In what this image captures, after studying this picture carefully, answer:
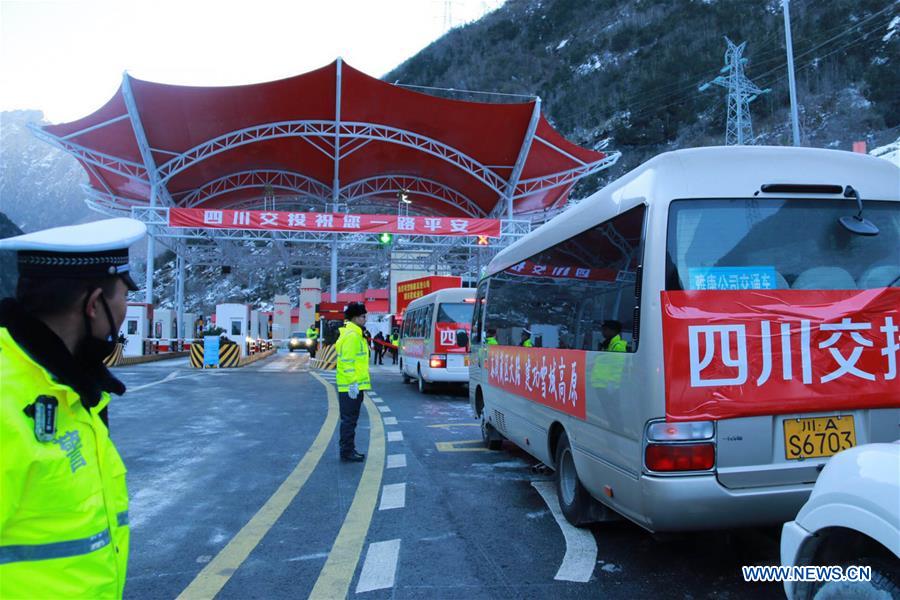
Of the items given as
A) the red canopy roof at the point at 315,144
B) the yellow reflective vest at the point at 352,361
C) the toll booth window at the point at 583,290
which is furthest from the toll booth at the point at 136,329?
the toll booth window at the point at 583,290

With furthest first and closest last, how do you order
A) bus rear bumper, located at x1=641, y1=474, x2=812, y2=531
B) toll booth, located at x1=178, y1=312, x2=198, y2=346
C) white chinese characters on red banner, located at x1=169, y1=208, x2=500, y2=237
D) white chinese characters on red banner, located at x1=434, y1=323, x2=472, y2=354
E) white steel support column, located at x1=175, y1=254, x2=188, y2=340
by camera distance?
toll booth, located at x1=178, y1=312, x2=198, y2=346 → white steel support column, located at x1=175, y1=254, x2=188, y2=340 → white chinese characters on red banner, located at x1=169, y1=208, x2=500, y2=237 → white chinese characters on red banner, located at x1=434, y1=323, x2=472, y2=354 → bus rear bumper, located at x1=641, y1=474, x2=812, y2=531

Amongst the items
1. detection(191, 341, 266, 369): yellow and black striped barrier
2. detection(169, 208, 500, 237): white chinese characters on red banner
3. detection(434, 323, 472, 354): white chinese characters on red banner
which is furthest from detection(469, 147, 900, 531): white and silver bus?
detection(169, 208, 500, 237): white chinese characters on red banner

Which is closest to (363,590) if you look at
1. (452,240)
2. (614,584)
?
(614,584)

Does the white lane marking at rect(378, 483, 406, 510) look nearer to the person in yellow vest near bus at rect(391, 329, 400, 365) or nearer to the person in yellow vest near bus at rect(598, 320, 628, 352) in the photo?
the person in yellow vest near bus at rect(598, 320, 628, 352)

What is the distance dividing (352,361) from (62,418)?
17.8 ft

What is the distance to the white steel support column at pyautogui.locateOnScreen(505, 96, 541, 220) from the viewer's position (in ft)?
97.8

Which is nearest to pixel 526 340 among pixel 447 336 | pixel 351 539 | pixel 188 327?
pixel 351 539

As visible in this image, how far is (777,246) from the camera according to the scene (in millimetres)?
3422

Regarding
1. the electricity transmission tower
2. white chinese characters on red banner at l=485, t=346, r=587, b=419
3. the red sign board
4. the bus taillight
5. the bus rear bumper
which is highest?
the electricity transmission tower

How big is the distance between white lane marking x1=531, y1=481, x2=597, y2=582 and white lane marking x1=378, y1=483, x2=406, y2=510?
131 cm

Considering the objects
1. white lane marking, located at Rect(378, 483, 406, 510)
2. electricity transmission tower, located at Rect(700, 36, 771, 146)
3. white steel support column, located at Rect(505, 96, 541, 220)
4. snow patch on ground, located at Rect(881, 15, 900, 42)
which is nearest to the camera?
white lane marking, located at Rect(378, 483, 406, 510)

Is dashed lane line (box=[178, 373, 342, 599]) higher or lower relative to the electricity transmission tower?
lower

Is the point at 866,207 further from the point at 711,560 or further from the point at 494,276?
the point at 494,276

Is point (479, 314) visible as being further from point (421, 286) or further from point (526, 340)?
point (421, 286)
